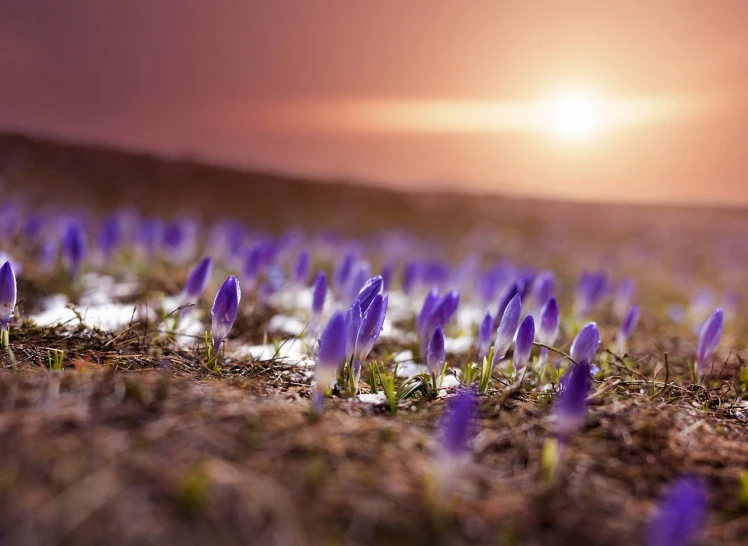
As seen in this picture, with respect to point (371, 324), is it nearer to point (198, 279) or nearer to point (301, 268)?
point (198, 279)

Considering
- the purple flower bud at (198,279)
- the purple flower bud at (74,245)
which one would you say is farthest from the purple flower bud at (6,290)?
the purple flower bud at (74,245)

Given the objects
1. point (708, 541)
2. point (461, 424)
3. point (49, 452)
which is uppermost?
point (461, 424)

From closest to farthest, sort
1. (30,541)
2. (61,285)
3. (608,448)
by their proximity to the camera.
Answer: (30,541) < (608,448) < (61,285)

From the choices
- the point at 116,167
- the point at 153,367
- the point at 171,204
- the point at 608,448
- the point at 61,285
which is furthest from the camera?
the point at 116,167

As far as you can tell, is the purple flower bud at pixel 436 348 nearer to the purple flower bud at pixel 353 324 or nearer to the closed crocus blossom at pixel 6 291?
the purple flower bud at pixel 353 324

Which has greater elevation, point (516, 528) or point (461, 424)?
point (461, 424)

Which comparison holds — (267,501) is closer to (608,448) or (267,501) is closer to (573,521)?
(573,521)

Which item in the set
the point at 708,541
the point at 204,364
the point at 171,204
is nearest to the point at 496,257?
A: the point at 171,204

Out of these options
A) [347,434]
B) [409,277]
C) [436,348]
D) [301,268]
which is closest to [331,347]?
[347,434]
